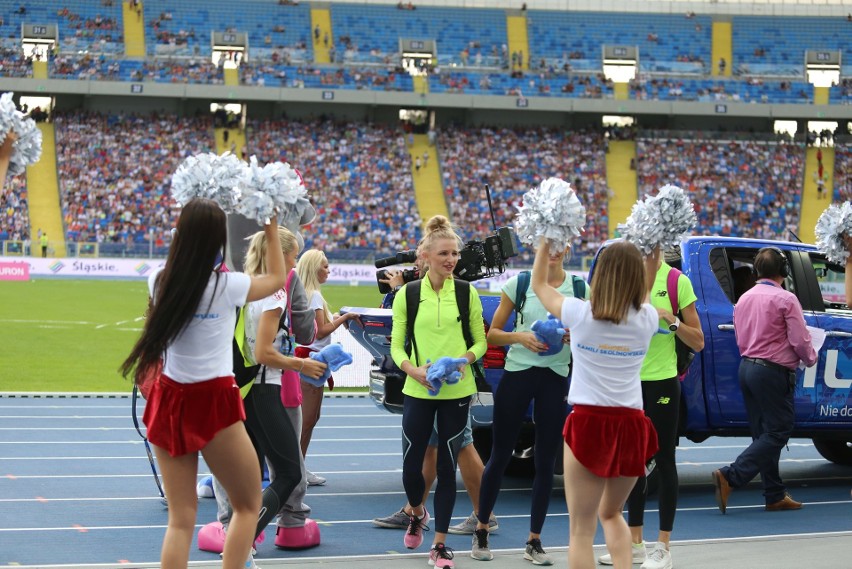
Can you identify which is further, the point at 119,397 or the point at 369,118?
the point at 369,118

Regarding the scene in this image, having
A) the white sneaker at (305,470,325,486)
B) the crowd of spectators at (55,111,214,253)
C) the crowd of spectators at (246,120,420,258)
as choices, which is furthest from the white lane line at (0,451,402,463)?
the crowd of spectators at (246,120,420,258)

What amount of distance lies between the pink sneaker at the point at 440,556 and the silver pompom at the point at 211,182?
2375 millimetres

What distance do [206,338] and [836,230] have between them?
3767 mm

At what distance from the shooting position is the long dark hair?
4.29 meters

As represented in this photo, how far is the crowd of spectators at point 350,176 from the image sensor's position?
4300 centimetres

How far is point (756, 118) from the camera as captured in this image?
5238 cm

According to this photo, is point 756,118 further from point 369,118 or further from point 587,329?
point 587,329

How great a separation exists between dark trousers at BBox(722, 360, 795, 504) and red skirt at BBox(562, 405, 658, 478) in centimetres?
317

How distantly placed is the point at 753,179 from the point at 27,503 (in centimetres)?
4435

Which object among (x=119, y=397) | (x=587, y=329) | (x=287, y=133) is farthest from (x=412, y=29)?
(x=587, y=329)

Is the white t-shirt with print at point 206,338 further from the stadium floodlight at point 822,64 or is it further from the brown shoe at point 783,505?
the stadium floodlight at point 822,64

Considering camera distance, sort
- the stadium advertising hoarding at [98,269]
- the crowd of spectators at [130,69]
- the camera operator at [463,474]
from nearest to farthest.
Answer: the camera operator at [463,474] < the stadium advertising hoarding at [98,269] < the crowd of spectators at [130,69]

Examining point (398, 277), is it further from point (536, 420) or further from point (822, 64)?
point (822, 64)

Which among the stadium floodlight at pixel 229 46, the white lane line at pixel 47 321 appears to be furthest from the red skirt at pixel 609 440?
the stadium floodlight at pixel 229 46
